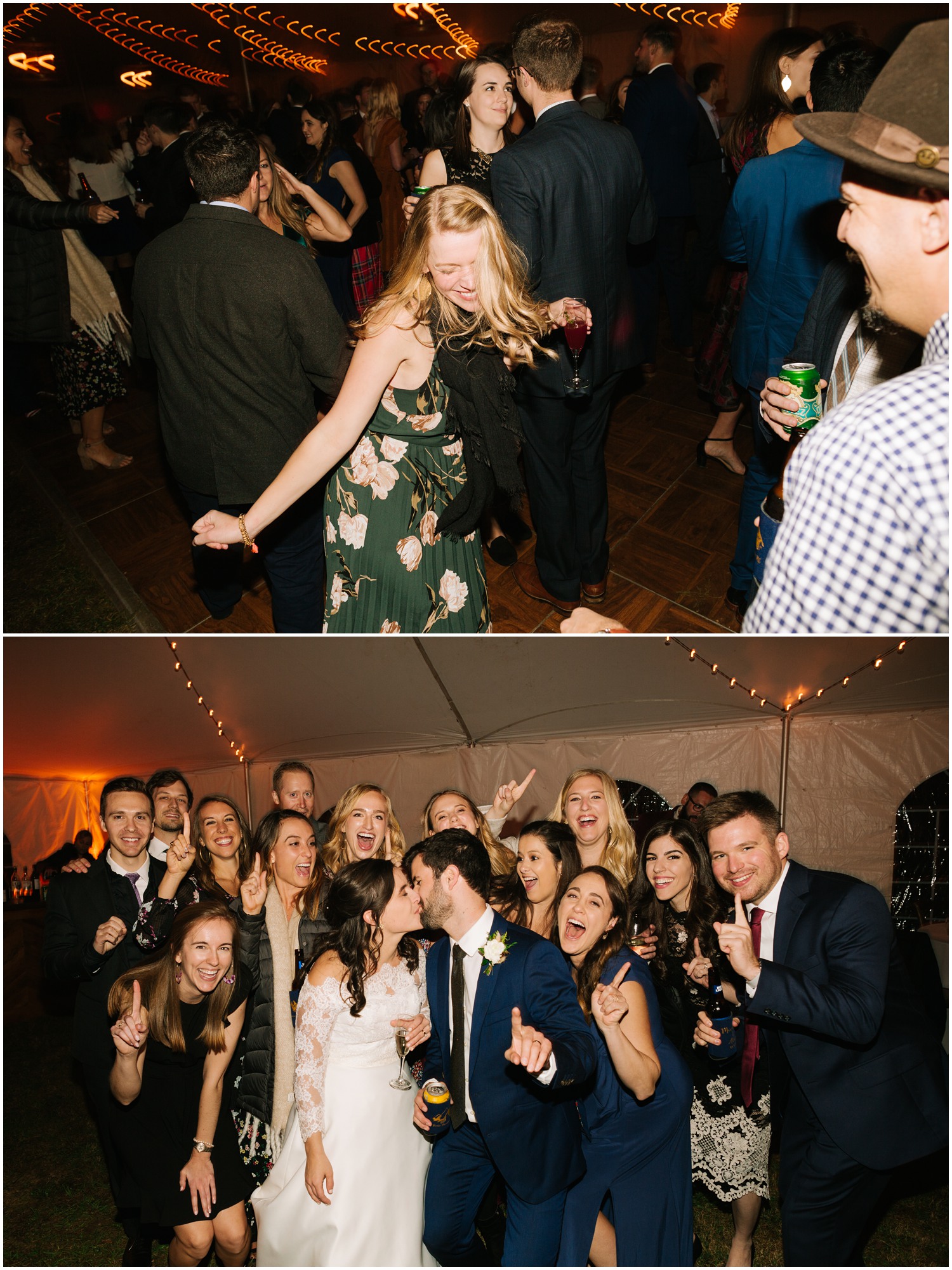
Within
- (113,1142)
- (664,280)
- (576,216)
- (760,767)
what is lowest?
(760,767)

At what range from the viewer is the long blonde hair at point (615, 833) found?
109 inches

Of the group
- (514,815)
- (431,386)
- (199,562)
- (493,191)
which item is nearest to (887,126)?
(431,386)

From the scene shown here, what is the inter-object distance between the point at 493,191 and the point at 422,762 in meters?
Result: 3.22

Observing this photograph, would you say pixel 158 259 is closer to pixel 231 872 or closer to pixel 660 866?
pixel 231 872

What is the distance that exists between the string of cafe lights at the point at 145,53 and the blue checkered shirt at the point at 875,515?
11.1 m

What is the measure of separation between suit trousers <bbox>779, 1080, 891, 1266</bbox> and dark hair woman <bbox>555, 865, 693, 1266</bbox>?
28 cm

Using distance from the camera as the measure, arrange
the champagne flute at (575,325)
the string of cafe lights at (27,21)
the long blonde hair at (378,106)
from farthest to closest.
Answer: the string of cafe lights at (27,21), the long blonde hair at (378,106), the champagne flute at (575,325)

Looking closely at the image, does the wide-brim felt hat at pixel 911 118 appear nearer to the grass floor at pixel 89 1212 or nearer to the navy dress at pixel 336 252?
the grass floor at pixel 89 1212

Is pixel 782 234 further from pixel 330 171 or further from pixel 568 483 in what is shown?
pixel 330 171

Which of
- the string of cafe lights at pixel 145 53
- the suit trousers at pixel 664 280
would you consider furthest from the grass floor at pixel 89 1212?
the string of cafe lights at pixel 145 53

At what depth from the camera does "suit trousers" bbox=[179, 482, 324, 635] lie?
9.39ft

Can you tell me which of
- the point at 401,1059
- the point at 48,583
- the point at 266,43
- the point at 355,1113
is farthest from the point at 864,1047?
the point at 266,43

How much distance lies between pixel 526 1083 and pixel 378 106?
20.0ft

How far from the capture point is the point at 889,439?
3.51 feet
